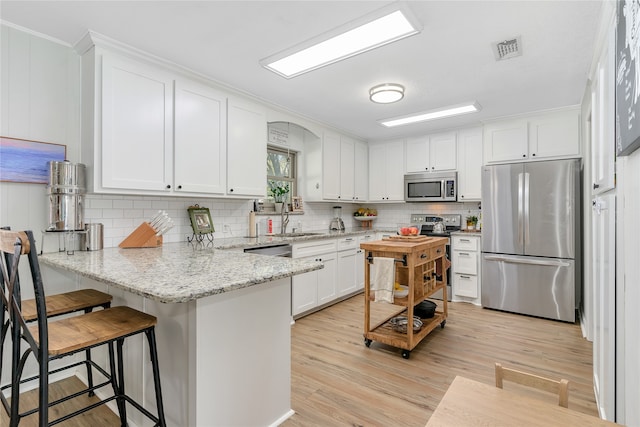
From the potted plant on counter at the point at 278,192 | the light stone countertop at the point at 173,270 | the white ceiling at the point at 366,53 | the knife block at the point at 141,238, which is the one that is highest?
the white ceiling at the point at 366,53

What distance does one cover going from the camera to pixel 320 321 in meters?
3.63

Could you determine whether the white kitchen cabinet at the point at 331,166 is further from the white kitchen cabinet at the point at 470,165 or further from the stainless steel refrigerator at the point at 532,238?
the stainless steel refrigerator at the point at 532,238

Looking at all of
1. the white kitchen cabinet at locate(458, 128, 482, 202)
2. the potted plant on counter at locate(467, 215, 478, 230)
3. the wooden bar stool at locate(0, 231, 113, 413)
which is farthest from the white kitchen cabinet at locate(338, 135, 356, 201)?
the wooden bar stool at locate(0, 231, 113, 413)

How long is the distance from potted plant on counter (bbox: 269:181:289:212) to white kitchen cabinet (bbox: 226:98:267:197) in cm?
69

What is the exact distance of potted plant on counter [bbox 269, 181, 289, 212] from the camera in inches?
170

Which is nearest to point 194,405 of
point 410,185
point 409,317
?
point 409,317

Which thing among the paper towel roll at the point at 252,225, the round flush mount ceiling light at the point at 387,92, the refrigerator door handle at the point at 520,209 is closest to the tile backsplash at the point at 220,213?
the paper towel roll at the point at 252,225

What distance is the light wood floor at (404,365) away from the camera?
6.63 ft

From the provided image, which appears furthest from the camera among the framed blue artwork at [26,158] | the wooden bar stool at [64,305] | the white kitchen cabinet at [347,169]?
the white kitchen cabinet at [347,169]

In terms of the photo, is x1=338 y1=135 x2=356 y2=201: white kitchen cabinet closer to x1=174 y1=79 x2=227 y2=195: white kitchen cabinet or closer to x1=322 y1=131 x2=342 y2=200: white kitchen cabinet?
x1=322 y1=131 x2=342 y2=200: white kitchen cabinet

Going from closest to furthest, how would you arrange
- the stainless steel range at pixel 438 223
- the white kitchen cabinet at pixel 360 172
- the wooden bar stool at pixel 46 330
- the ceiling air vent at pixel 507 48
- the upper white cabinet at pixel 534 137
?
the wooden bar stool at pixel 46 330
the ceiling air vent at pixel 507 48
the upper white cabinet at pixel 534 137
the stainless steel range at pixel 438 223
the white kitchen cabinet at pixel 360 172

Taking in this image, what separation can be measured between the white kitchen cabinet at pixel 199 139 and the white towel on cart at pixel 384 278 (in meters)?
1.66

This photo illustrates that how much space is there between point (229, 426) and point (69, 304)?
3.65 feet

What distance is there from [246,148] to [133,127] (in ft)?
3.69
